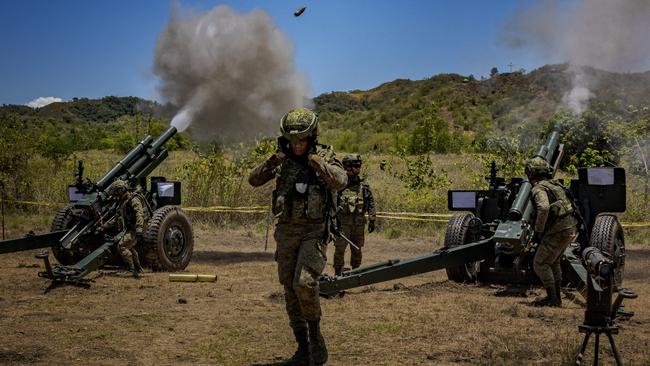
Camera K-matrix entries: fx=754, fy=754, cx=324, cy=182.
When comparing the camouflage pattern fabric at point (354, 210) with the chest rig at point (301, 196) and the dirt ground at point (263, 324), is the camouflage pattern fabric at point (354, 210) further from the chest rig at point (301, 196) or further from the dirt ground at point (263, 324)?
Answer: the chest rig at point (301, 196)

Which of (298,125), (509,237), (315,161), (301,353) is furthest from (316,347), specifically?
(509,237)

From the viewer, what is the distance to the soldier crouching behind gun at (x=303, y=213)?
5379mm

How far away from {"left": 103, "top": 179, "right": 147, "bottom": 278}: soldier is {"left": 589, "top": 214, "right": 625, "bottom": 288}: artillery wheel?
19.4ft

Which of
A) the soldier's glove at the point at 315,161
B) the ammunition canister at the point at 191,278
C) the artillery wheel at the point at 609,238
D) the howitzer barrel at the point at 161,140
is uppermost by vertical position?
the howitzer barrel at the point at 161,140

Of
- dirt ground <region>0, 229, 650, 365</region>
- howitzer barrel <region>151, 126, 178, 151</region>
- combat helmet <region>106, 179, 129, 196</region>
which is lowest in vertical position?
dirt ground <region>0, 229, 650, 365</region>

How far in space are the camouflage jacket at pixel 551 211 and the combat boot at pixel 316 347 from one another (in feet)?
11.3

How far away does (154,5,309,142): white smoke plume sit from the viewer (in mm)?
12023

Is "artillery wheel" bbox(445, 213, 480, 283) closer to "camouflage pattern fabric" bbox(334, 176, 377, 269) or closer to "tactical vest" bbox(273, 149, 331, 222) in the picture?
"camouflage pattern fabric" bbox(334, 176, 377, 269)

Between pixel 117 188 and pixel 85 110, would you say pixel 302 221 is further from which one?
pixel 85 110

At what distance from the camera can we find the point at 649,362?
17.7 ft

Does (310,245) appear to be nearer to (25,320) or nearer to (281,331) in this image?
(281,331)

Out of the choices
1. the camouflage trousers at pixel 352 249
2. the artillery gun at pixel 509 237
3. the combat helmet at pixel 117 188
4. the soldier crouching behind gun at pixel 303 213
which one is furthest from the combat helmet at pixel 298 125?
the combat helmet at pixel 117 188

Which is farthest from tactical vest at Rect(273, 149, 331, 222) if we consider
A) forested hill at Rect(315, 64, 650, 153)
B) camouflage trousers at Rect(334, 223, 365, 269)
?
forested hill at Rect(315, 64, 650, 153)

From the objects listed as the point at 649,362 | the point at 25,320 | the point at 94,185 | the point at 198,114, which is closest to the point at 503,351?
the point at 649,362
